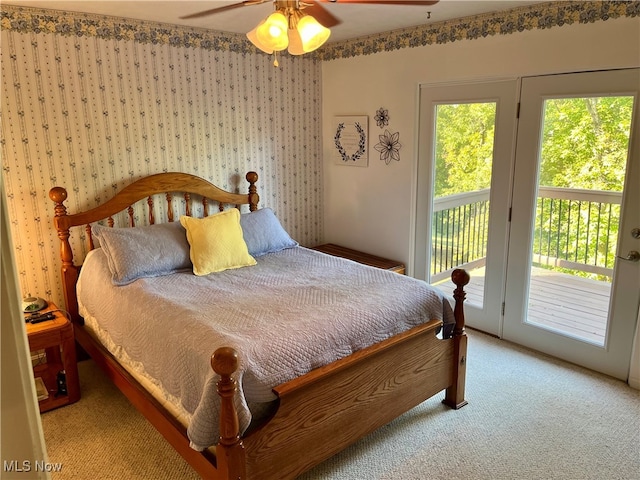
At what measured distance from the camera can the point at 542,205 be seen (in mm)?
3289

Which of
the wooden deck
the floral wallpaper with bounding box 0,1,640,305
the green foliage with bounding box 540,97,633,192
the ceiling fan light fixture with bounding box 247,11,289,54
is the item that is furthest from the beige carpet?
the ceiling fan light fixture with bounding box 247,11,289,54

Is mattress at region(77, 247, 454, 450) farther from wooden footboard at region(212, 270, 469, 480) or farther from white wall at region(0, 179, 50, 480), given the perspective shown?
white wall at region(0, 179, 50, 480)

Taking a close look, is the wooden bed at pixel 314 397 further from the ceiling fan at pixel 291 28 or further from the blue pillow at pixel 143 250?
the ceiling fan at pixel 291 28

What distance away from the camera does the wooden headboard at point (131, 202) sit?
10.5 ft

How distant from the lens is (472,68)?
3.43 m

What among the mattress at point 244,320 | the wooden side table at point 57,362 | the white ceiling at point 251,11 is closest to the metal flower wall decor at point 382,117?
the white ceiling at point 251,11

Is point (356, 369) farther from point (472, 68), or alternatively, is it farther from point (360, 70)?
point (360, 70)

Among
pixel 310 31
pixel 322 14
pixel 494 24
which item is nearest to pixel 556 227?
pixel 494 24

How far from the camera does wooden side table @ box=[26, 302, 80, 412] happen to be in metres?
2.77

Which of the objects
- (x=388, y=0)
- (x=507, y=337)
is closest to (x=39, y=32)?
(x=388, y=0)

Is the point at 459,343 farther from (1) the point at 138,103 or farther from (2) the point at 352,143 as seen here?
(1) the point at 138,103

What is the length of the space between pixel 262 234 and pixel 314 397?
1736 millimetres

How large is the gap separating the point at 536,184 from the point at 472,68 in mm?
924

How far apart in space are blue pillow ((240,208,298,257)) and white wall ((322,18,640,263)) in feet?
Result: 2.95
